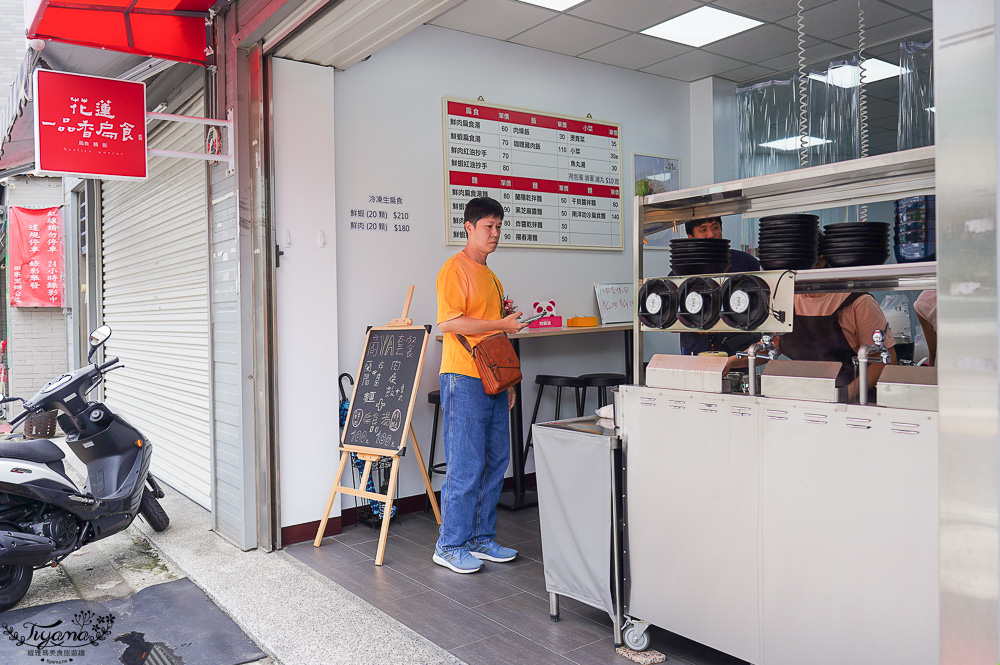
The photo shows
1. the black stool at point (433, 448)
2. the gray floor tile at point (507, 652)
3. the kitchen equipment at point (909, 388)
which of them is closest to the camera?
the kitchen equipment at point (909, 388)

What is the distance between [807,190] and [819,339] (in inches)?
34.2

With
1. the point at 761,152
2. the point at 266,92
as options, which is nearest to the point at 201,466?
the point at 266,92

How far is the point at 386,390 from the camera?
14.0 ft

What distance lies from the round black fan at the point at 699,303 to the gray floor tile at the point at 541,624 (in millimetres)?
1266

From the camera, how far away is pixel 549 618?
10.3 ft

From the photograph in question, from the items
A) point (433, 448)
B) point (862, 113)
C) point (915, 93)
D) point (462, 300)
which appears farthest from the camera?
point (433, 448)

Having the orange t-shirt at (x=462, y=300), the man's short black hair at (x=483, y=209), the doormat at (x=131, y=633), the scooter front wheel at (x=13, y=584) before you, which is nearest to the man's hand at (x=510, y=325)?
the orange t-shirt at (x=462, y=300)

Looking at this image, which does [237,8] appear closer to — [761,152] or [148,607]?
[148,607]

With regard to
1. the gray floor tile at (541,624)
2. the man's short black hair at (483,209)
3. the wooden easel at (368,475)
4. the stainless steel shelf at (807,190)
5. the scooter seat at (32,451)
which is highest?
the man's short black hair at (483,209)

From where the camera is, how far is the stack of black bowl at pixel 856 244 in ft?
8.20

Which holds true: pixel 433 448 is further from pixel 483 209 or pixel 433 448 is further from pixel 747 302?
pixel 747 302

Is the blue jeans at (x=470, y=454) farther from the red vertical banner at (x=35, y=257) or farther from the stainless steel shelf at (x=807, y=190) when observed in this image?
the red vertical banner at (x=35, y=257)

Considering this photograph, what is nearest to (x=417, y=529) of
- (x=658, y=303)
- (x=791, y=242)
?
(x=658, y=303)

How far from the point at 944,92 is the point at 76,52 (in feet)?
12.8
